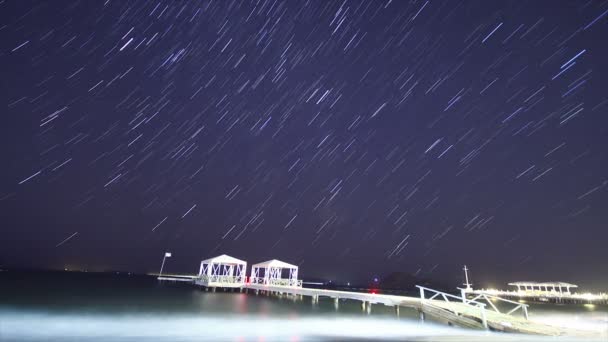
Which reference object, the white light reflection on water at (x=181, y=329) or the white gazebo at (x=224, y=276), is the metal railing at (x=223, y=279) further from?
the white light reflection on water at (x=181, y=329)

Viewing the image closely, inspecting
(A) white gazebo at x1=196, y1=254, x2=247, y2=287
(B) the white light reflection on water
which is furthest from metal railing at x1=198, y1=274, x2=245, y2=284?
(B) the white light reflection on water

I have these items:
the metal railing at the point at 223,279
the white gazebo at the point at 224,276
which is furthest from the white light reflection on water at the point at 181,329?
the metal railing at the point at 223,279

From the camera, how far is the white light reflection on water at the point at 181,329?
11797 mm

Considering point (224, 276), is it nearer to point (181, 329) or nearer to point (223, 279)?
point (223, 279)

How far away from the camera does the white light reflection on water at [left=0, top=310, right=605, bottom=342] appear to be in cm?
1180

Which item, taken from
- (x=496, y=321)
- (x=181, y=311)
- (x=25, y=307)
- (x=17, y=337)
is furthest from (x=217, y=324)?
(x=25, y=307)

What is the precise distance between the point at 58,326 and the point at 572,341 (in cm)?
1868

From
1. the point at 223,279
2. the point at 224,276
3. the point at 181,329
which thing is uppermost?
the point at 224,276

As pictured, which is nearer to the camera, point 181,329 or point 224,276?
point 181,329

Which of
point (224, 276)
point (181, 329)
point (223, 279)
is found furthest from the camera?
point (224, 276)

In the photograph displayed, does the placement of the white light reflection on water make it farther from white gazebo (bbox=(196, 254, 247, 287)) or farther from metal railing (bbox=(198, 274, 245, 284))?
metal railing (bbox=(198, 274, 245, 284))

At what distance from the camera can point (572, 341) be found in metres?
7.56

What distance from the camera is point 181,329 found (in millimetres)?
13984

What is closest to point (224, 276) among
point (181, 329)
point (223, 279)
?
point (223, 279)
